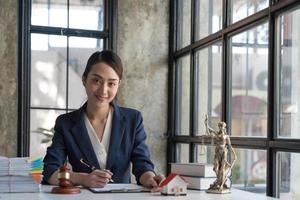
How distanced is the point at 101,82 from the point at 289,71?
55.3 inches

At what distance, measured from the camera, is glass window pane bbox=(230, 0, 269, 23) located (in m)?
3.61

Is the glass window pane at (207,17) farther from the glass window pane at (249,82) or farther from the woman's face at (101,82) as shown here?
the woman's face at (101,82)

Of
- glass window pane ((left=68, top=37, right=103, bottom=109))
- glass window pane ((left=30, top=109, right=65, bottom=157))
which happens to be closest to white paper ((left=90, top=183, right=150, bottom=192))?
glass window pane ((left=30, top=109, right=65, bottom=157))

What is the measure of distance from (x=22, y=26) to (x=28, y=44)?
186mm

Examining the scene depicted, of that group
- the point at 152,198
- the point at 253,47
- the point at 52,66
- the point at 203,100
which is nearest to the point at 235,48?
the point at 253,47

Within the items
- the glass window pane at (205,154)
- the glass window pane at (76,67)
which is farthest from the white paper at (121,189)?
the glass window pane at (76,67)

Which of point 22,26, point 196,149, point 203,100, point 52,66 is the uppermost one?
point 22,26

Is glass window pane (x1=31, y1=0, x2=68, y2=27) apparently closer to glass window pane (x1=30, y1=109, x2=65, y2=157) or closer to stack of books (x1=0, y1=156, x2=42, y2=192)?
glass window pane (x1=30, y1=109, x2=65, y2=157)

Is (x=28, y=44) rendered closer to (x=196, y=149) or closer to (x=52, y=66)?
(x=52, y=66)

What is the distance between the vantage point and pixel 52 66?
531 centimetres

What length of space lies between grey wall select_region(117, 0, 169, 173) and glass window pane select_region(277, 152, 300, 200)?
7.77 ft

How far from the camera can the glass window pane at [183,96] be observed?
524 centimetres

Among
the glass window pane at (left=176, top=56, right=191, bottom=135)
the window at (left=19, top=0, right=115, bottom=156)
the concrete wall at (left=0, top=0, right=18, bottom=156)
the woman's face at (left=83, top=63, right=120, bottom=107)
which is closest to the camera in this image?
the woman's face at (left=83, top=63, right=120, bottom=107)

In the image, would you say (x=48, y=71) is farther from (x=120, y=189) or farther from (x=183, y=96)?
(x=120, y=189)
